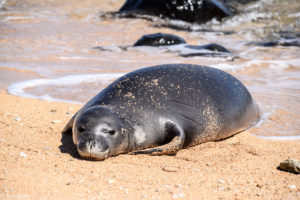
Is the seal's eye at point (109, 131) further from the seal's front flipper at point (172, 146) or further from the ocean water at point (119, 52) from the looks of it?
the ocean water at point (119, 52)

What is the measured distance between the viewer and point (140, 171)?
9.38 ft

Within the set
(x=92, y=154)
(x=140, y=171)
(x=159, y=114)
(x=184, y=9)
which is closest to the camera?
(x=140, y=171)

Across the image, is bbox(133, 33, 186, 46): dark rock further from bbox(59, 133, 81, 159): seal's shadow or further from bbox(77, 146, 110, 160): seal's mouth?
bbox(77, 146, 110, 160): seal's mouth

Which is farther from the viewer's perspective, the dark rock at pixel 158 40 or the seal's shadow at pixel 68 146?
the dark rock at pixel 158 40

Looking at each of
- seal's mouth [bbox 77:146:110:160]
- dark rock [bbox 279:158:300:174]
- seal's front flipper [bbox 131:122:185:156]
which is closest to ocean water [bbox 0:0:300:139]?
dark rock [bbox 279:158:300:174]

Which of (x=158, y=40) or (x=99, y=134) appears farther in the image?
(x=158, y=40)

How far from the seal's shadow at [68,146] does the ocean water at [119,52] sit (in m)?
1.52

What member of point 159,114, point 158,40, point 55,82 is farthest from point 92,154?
point 158,40

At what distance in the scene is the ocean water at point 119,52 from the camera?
5.57m

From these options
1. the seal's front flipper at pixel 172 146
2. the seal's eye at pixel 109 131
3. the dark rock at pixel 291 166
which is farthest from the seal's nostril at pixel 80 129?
the dark rock at pixel 291 166

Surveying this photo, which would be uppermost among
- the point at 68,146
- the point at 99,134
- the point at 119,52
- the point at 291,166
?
the point at 99,134

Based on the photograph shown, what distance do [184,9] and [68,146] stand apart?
38.8ft

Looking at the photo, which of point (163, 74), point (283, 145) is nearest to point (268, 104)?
point (283, 145)

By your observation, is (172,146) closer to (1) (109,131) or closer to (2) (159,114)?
(2) (159,114)
